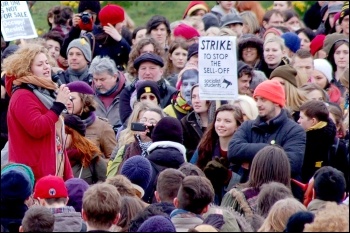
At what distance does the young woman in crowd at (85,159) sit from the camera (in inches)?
498

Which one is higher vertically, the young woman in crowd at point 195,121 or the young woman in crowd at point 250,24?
the young woman in crowd at point 250,24

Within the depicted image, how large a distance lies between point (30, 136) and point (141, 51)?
367cm

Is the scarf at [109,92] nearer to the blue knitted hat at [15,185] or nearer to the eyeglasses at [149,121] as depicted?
the eyeglasses at [149,121]

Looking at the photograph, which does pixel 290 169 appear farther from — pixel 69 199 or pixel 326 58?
pixel 326 58

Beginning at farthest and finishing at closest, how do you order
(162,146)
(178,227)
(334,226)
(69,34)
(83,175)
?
1. (69,34)
2. (83,175)
3. (162,146)
4. (178,227)
5. (334,226)

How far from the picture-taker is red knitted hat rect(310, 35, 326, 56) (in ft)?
56.0

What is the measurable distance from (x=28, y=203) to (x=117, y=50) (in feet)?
22.2

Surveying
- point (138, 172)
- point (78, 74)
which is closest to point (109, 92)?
point (78, 74)

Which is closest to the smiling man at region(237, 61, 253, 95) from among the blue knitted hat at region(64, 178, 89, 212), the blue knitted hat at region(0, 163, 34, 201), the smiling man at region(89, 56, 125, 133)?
the smiling man at region(89, 56, 125, 133)

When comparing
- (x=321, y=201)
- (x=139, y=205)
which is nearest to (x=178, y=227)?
(x=139, y=205)

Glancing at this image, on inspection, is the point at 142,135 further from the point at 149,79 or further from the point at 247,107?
the point at 149,79

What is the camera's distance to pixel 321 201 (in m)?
9.81

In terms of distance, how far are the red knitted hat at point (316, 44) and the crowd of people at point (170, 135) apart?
0.07 ft

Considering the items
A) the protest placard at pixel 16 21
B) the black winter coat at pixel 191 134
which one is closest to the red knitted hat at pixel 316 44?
the protest placard at pixel 16 21
